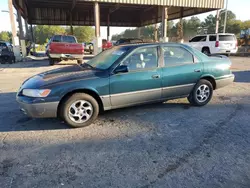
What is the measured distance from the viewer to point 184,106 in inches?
197

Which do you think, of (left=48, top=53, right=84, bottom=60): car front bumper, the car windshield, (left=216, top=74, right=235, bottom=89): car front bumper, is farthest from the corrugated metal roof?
(left=216, top=74, right=235, bottom=89): car front bumper

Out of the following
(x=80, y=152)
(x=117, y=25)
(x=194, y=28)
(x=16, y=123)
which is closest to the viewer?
(x=80, y=152)

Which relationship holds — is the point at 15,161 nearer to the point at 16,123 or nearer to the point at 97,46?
the point at 16,123

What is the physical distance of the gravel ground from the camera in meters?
2.42

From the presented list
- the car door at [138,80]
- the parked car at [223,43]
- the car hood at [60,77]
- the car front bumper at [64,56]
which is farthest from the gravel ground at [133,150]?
the parked car at [223,43]

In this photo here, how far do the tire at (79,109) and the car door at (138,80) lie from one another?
427mm

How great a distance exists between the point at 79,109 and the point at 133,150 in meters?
1.37

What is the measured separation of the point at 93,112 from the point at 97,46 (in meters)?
13.2

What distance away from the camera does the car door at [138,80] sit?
13.1ft

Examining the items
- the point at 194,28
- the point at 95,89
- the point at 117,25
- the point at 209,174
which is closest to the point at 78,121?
the point at 95,89

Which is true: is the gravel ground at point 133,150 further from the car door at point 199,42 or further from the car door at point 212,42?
the car door at point 199,42

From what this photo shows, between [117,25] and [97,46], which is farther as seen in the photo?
[117,25]

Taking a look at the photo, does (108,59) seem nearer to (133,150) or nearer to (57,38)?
(133,150)

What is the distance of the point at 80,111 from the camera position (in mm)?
3830
